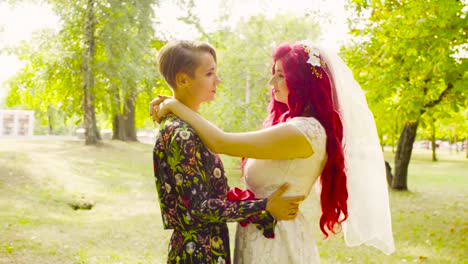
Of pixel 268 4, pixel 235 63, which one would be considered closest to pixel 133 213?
pixel 235 63

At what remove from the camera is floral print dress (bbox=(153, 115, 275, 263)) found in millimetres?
2449

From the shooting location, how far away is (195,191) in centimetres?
245

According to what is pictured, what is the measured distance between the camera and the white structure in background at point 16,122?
46.1 meters

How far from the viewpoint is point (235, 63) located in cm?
2180

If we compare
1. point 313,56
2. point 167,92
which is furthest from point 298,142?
point 167,92

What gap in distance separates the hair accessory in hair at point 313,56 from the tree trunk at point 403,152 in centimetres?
1430

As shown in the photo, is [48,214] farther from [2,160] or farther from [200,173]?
[200,173]

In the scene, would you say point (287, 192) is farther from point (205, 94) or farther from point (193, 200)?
point (205, 94)

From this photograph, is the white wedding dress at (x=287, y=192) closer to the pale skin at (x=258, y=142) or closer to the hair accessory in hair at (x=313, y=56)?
the pale skin at (x=258, y=142)

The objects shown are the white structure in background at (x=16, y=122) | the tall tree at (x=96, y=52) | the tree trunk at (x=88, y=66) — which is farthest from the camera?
the white structure in background at (x=16, y=122)

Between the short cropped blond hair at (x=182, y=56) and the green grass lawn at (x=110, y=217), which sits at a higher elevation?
the short cropped blond hair at (x=182, y=56)

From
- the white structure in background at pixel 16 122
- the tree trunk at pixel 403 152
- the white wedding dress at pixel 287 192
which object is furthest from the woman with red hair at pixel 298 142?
the white structure in background at pixel 16 122

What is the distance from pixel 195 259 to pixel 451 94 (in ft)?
34.9

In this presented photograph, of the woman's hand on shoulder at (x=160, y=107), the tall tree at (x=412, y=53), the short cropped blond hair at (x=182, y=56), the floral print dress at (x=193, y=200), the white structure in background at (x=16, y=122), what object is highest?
the tall tree at (x=412, y=53)
